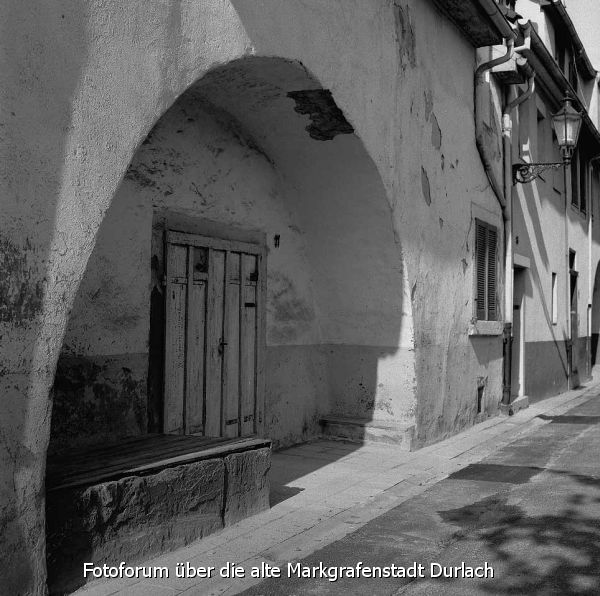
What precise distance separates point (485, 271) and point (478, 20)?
3.24 m

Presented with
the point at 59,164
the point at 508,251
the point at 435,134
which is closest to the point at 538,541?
the point at 59,164

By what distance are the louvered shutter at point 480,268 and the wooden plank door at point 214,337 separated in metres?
3.78

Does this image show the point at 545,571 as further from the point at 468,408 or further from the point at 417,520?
the point at 468,408

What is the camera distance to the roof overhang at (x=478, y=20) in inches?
347

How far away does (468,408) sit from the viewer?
9.39 meters

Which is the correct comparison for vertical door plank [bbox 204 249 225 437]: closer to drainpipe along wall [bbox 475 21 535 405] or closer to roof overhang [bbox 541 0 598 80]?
drainpipe along wall [bbox 475 21 535 405]

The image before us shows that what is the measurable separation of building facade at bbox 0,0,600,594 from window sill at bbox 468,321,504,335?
0.13ft

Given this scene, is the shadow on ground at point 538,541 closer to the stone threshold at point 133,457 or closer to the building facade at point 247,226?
the stone threshold at point 133,457

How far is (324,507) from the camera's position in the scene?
5562 mm

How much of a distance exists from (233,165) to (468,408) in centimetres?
451

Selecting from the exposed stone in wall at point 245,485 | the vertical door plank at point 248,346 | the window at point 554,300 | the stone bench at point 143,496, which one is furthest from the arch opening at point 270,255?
the window at point 554,300

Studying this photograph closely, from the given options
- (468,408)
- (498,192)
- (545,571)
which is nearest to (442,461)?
(468,408)

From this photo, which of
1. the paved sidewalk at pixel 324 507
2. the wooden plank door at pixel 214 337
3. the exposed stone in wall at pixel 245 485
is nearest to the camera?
the paved sidewalk at pixel 324 507

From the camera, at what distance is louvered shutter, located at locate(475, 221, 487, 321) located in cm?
993
